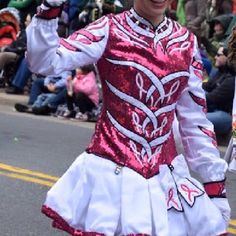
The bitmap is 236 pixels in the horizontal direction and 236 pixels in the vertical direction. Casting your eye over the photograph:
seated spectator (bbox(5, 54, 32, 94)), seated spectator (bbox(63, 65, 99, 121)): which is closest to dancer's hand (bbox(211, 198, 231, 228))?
seated spectator (bbox(63, 65, 99, 121))

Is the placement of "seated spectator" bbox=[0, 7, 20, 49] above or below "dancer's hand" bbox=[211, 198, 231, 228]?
below

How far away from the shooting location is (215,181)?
3361 millimetres

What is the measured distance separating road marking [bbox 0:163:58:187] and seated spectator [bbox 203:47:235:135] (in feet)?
12.0

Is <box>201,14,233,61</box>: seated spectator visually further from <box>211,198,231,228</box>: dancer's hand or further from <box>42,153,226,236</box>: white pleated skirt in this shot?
<box>42,153,226,236</box>: white pleated skirt

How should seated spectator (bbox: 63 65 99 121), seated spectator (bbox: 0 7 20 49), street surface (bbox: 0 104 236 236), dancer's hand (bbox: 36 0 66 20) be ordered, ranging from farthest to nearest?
seated spectator (bbox: 0 7 20 49)
seated spectator (bbox: 63 65 99 121)
street surface (bbox: 0 104 236 236)
dancer's hand (bbox: 36 0 66 20)

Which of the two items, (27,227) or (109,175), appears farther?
(27,227)

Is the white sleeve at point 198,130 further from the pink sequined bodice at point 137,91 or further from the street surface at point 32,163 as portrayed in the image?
the street surface at point 32,163

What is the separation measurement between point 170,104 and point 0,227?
112 inches

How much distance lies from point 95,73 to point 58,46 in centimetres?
949

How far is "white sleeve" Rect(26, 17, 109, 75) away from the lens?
2922mm

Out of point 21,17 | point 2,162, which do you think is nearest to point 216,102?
point 2,162

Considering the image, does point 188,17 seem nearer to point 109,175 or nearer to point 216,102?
point 216,102

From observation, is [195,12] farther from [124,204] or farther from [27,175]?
[124,204]

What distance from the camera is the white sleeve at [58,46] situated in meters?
2.92
